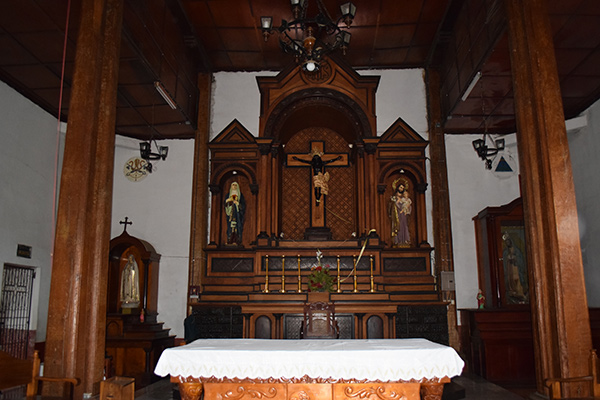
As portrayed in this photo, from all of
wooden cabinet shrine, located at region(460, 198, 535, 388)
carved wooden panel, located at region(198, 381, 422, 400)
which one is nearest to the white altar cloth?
carved wooden panel, located at region(198, 381, 422, 400)

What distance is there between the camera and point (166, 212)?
35.4ft

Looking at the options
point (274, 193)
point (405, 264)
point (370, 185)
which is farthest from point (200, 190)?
point (405, 264)

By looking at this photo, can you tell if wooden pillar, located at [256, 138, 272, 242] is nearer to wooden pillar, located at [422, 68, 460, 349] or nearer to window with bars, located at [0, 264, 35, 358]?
wooden pillar, located at [422, 68, 460, 349]

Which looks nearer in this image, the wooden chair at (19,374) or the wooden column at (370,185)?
the wooden chair at (19,374)

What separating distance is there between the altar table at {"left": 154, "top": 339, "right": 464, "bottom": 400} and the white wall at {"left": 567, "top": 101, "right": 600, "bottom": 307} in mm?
6525

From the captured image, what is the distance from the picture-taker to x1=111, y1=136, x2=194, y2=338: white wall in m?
10.4

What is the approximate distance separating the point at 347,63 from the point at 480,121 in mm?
2996

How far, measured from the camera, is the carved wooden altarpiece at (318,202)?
9.45m

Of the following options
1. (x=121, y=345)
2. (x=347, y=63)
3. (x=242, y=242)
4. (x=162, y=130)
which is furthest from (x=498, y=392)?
(x=162, y=130)

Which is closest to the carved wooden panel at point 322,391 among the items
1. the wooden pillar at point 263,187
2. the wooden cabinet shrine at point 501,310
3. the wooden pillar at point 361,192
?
the wooden cabinet shrine at point 501,310

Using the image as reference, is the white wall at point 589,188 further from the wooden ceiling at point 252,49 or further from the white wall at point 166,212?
the white wall at point 166,212

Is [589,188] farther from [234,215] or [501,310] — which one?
[234,215]

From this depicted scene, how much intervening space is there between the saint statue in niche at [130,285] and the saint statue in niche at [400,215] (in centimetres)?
504

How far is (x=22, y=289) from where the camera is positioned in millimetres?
9328
